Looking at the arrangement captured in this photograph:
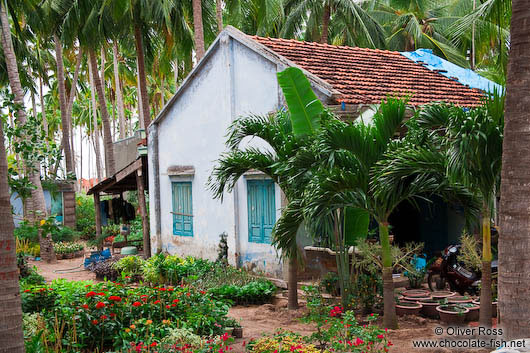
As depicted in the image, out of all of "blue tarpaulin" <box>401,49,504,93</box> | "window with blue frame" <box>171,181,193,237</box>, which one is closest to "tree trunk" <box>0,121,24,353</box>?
"window with blue frame" <box>171,181,193,237</box>

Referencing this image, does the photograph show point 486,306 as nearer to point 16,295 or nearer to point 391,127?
point 391,127

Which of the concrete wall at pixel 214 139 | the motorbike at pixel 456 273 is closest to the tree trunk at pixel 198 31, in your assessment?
the concrete wall at pixel 214 139

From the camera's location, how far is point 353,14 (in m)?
21.0

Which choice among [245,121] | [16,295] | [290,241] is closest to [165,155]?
[245,121]

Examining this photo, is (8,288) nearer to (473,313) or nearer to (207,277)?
(473,313)

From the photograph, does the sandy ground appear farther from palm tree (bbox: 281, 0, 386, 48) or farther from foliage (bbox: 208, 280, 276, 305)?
palm tree (bbox: 281, 0, 386, 48)

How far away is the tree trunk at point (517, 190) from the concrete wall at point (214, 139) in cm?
715

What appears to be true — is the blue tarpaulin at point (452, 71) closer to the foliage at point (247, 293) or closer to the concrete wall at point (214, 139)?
the concrete wall at point (214, 139)

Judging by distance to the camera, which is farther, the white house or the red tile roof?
the white house

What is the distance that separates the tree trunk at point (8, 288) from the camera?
405cm

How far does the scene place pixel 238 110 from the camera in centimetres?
1276

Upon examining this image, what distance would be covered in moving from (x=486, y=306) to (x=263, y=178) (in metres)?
6.20

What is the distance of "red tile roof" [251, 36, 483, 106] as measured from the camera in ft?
37.9

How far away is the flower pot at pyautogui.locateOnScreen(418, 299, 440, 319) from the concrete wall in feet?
12.7
